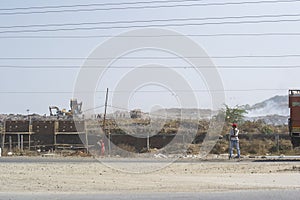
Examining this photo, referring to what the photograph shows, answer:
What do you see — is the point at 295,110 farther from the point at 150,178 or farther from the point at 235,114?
the point at 235,114

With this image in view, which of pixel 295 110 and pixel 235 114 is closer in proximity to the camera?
pixel 295 110

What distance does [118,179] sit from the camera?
67.9 feet

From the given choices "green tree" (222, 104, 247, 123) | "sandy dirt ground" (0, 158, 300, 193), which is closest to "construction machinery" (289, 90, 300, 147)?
"sandy dirt ground" (0, 158, 300, 193)

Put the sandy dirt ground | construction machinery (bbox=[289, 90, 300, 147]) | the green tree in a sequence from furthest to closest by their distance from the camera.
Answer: the green tree
construction machinery (bbox=[289, 90, 300, 147])
the sandy dirt ground

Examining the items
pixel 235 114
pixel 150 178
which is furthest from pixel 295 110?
pixel 235 114

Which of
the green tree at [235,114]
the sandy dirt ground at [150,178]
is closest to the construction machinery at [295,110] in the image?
the sandy dirt ground at [150,178]

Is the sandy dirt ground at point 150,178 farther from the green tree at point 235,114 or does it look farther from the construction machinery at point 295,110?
the green tree at point 235,114

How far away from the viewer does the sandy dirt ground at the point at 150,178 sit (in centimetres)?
1836

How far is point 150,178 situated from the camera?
21.0 m

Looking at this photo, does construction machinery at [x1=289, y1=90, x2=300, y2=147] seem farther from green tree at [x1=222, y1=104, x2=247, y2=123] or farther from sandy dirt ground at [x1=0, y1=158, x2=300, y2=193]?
green tree at [x1=222, y1=104, x2=247, y2=123]

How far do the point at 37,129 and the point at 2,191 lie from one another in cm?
3412

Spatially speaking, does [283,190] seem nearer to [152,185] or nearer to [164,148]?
[152,185]

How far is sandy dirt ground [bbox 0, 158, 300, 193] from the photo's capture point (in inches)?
723

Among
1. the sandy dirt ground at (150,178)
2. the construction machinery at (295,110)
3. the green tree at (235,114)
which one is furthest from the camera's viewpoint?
the green tree at (235,114)
